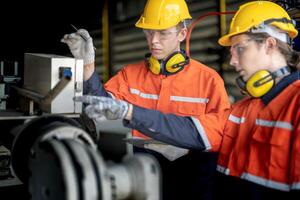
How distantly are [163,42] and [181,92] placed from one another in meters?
0.32

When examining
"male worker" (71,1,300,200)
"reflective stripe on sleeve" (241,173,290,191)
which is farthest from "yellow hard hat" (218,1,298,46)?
"reflective stripe on sleeve" (241,173,290,191)

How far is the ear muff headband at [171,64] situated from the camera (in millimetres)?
2365

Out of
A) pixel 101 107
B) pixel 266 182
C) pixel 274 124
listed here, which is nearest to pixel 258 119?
pixel 274 124

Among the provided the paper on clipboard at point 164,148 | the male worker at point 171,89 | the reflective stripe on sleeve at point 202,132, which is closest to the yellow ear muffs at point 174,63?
the male worker at point 171,89

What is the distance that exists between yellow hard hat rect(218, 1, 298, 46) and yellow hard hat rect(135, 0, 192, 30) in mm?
718

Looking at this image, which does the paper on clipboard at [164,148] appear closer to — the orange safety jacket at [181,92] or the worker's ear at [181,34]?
the orange safety jacket at [181,92]

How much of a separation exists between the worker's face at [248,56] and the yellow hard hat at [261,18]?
0.17 feet

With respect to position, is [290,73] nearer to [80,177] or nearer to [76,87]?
[76,87]

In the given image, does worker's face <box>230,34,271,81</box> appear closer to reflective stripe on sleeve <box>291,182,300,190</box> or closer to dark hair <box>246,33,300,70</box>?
dark hair <box>246,33,300,70</box>

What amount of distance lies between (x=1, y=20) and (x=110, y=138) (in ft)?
26.0

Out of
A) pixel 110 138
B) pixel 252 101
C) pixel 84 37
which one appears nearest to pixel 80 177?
pixel 110 138

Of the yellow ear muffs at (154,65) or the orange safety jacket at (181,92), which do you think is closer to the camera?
the orange safety jacket at (181,92)

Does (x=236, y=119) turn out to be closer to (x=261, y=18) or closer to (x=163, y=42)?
(x=261, y=18)

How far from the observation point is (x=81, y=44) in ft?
7.02
